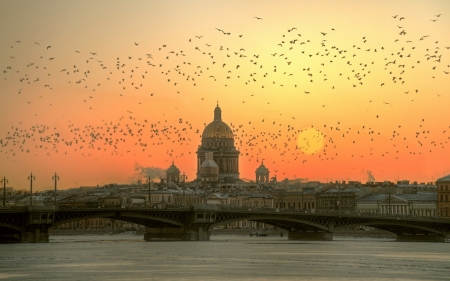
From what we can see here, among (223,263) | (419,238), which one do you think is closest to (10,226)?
(419,238)

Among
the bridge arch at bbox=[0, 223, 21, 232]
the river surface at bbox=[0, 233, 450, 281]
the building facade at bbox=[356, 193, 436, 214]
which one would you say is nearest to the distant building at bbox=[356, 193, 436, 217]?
the building facade at bbox=[356, 193, 436, 214]

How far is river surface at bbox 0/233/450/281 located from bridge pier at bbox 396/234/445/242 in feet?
59.8

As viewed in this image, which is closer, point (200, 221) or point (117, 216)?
point (117, 216)

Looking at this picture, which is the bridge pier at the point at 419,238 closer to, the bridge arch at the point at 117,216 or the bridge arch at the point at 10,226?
the bridge arch at the point at 117,216

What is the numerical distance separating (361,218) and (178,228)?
16.7 meters

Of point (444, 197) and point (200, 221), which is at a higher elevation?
point (444, 197)

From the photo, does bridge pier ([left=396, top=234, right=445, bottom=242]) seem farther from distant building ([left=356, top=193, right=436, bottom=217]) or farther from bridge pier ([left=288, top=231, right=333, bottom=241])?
distant building ([left=356, top=193, right=436, bottom=217])

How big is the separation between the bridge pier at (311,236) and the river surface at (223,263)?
2276 centimetres

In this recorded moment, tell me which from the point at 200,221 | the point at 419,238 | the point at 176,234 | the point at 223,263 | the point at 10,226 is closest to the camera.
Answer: the point at 223,263

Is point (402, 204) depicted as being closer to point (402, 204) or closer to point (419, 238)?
point (402, 204)

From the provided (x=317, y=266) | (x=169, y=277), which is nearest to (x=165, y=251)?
(x=317, y=266)

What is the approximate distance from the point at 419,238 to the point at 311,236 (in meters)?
10.2

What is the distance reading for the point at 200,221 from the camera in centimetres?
13062

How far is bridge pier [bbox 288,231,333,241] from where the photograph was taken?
441 feet
